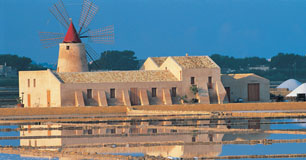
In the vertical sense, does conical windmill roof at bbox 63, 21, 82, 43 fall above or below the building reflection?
above

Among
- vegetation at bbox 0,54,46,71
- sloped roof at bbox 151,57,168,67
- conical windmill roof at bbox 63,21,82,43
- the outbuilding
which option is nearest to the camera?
conical windmill roof at bbox 63,21,82,43

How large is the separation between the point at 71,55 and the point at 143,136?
18539 mm

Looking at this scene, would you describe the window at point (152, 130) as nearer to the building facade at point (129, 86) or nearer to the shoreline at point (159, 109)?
the shoreline at point (159, 109)

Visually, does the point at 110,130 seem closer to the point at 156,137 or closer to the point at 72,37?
the point at 156,137

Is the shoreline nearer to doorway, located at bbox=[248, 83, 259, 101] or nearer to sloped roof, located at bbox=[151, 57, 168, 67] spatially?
doorway, located at bbox=[248, 83, 259, 101]

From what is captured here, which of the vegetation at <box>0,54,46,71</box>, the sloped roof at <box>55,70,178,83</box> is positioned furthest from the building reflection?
the vegetation at <box>0,54,46,71</box>

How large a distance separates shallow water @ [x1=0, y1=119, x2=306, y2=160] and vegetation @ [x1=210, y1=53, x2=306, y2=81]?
240ft

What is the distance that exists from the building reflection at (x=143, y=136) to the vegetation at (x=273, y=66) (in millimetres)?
72692

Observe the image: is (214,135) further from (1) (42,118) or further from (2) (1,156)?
(1) (42,118)

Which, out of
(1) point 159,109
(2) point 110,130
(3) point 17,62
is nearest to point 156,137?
(2) point 110,130

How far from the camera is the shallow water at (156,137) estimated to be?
27.3 metres

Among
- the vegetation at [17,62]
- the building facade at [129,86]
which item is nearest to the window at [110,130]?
the building facade at [129,86]

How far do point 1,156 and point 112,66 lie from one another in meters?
89.9

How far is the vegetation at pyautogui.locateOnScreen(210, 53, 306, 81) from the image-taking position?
382 feet
